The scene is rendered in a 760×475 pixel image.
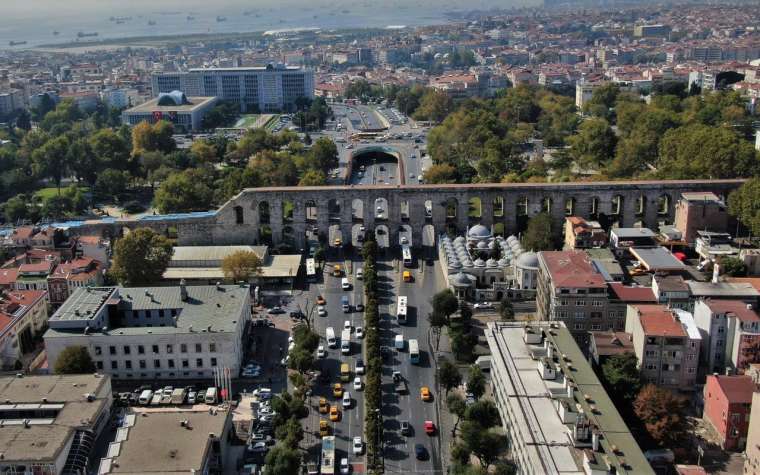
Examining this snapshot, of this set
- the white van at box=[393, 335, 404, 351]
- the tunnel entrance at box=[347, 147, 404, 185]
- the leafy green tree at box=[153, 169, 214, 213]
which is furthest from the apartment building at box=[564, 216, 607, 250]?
the leafy green tree at box=[153, 169, 214, 213]

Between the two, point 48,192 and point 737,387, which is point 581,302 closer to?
point 737,387

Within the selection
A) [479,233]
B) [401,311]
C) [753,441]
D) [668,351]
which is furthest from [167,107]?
[753,441]

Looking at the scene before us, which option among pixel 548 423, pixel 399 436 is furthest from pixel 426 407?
pixel 548 423

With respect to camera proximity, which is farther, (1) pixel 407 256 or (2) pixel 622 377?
(1) pixel 407 256

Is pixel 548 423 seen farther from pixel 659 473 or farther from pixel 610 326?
pixel 610 326

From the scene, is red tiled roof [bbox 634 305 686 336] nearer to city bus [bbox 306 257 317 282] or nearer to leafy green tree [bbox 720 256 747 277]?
leafy green tree [bbox 720 256 747 277]
